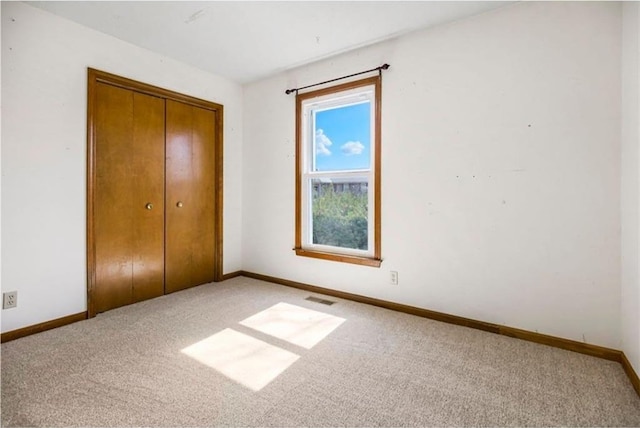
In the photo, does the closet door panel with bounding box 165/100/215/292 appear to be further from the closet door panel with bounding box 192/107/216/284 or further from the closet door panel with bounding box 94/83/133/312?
the closet door panel with bounding box 94/83/133/312

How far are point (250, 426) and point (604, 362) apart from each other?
6.91ft

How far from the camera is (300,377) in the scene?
1.80 metres

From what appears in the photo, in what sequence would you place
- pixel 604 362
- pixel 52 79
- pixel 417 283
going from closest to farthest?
pixel 604 362 → pixel 52 79 → pixel 417 283

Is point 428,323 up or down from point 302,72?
down

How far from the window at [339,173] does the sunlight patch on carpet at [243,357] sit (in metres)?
1.25

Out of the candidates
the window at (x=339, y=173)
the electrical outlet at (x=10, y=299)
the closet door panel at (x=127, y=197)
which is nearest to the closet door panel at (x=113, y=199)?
the closet door panel at (x=127, y=197)

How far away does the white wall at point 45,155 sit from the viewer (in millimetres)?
2240

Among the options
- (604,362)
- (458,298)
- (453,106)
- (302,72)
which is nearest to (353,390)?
(458,298)

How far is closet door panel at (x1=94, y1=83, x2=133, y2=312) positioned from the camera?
273cm

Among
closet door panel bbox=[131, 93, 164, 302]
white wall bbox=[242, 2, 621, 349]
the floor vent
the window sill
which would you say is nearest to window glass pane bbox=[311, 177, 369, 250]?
the window sill

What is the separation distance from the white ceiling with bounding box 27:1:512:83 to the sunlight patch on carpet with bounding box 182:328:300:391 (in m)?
2.36

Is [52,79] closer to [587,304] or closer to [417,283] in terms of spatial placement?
[417,283]

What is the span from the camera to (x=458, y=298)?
2557 mm

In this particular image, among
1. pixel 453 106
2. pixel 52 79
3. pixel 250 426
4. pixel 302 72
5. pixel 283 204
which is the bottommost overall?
pixel 250 426
